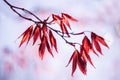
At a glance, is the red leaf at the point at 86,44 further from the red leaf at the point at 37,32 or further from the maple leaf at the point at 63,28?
the red leaf at the point at 37,32

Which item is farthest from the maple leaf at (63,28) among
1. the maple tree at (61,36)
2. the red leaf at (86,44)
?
the red leaf at (86,44)

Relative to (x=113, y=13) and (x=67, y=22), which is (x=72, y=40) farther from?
(x=113, y=13)

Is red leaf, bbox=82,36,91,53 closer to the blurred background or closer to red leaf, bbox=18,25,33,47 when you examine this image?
the blurred background

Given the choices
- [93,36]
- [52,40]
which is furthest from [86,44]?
[52,40]

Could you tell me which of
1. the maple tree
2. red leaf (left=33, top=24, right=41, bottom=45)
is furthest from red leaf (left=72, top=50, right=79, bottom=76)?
red leaf (left=33, top=24, right=41, bottom=45)

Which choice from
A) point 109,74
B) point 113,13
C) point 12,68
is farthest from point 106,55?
point 12,68
